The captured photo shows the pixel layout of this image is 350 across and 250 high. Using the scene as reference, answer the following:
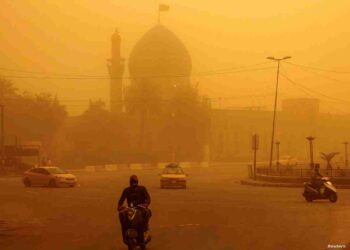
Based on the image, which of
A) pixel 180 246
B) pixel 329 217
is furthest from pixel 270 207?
pixel 180 246

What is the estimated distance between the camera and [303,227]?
53.5 ft

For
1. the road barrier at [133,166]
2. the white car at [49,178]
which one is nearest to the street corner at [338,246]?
the white car at [49,178]

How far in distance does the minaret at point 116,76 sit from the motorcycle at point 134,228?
324ft

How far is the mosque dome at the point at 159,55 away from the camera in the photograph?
376 feet

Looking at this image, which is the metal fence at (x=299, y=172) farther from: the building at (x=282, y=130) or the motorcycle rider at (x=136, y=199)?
the building at (x=282, y=130)

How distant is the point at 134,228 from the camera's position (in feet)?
40.7

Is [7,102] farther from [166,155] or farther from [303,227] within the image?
[303,227]

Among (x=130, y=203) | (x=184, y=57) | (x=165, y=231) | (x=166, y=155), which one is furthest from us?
(x=184, y=57)

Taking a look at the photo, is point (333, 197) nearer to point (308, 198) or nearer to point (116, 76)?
point (308, 198)

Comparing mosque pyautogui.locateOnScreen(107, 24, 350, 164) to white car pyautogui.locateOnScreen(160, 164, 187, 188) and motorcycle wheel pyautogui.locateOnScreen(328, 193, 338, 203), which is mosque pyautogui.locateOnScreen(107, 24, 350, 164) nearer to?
white car pyautogui.locateOnScreen(160, 164, 187, 188)

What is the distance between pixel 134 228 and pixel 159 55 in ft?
337

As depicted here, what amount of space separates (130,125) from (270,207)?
78.7 meters

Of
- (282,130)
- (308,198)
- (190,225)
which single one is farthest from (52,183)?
(282,130)

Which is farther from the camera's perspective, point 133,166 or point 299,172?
point 133,166
